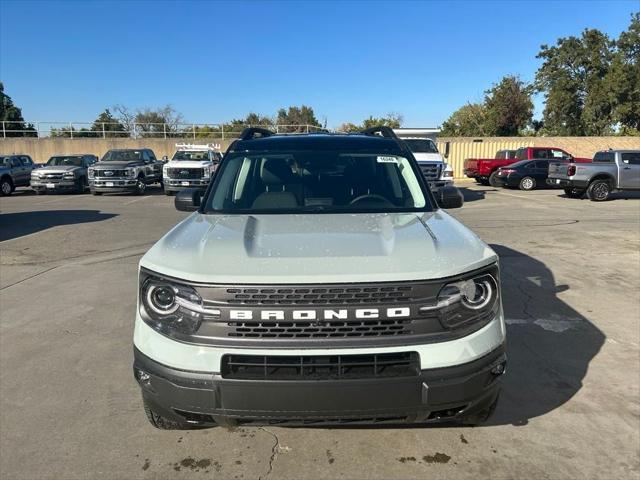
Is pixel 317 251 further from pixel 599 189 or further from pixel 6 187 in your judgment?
pixel 6 187

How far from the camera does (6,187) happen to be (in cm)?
2150

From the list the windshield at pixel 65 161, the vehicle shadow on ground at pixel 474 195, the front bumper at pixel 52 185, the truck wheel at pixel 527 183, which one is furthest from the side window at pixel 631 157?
the windshield at pixel 65 161

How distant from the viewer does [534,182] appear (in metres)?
22.9

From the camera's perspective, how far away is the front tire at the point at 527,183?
2283 cm

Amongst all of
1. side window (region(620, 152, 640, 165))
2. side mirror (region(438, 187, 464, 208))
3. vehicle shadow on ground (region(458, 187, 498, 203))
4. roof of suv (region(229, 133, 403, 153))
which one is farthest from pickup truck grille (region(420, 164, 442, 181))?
side mirror (region(438, 187, 464, 208))

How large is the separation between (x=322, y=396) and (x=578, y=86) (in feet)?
173

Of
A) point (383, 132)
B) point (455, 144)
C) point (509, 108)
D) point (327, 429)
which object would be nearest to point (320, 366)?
point (327, 429)

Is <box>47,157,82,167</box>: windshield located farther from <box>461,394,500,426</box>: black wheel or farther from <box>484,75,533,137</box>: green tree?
<box>484,75,533,137</box>: green tree

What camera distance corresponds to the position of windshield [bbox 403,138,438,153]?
17.5 m

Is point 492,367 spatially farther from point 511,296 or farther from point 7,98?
point 7,98

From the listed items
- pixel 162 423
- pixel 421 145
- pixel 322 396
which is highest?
pixel 421 145

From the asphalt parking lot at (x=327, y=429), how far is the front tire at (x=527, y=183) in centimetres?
1620

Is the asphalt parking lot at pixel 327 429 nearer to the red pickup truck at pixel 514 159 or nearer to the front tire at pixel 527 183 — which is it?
the front tire at pixel 527 183

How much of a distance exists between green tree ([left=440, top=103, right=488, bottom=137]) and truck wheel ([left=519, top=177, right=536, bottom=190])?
1076 inches
